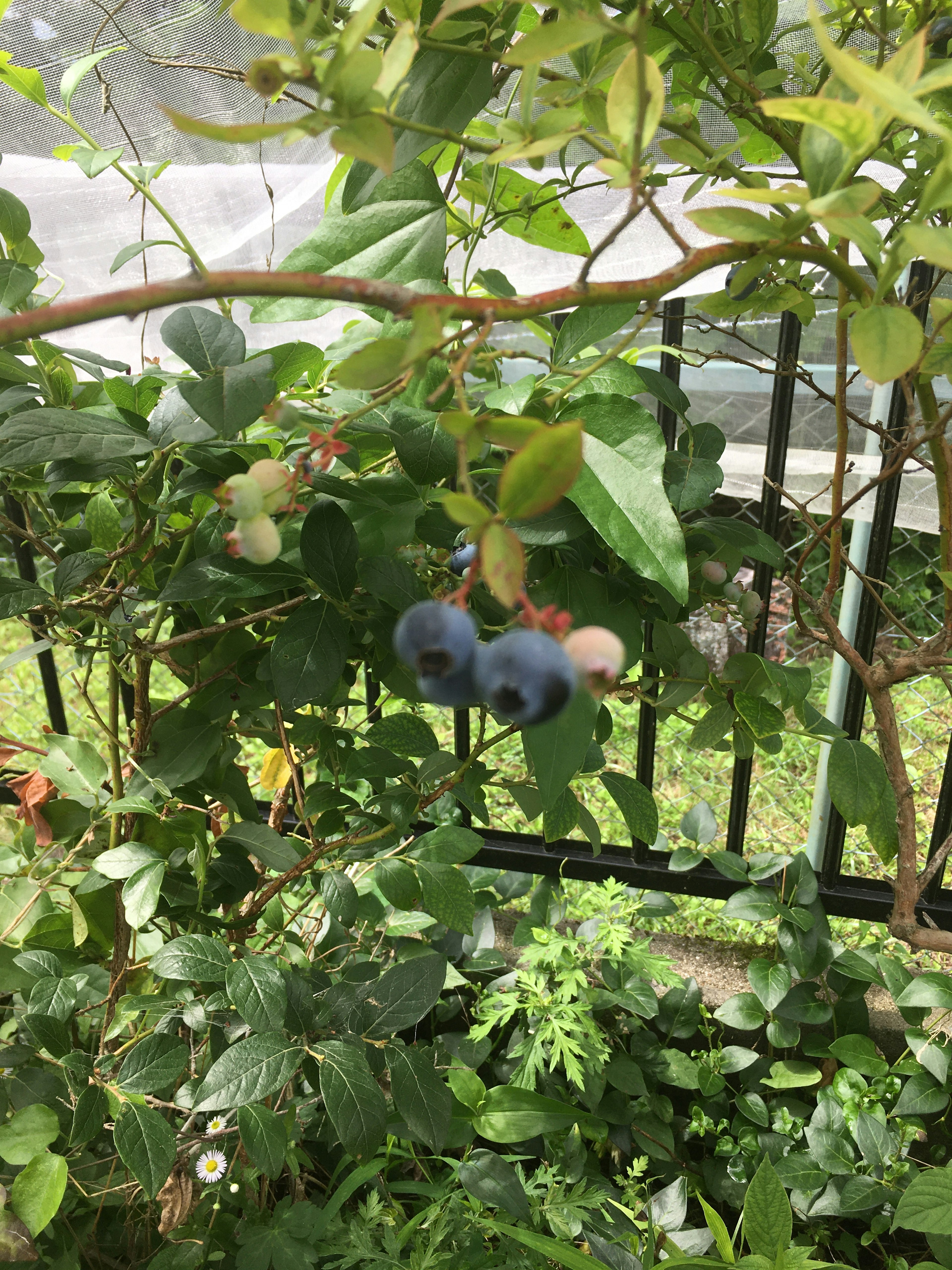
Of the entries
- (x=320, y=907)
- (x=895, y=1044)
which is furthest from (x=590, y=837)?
(x=895, y=1044)

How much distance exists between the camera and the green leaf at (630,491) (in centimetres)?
53

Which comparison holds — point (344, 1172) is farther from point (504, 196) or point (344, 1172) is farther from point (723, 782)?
point (723, 782)

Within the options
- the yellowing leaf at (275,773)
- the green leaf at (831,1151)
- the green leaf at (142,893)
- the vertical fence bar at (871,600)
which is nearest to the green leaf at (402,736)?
the green leaf at (142,893)

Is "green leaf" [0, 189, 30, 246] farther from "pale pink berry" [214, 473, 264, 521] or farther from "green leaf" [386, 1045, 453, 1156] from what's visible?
"green leaf" [386, 1045, 453, 1156]

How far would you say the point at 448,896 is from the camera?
826 millimetres

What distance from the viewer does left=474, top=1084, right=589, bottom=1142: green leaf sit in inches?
41.3

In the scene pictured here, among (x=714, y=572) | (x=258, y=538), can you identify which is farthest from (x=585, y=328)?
(x=258, y=538)

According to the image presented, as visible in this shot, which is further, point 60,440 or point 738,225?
point 60,440

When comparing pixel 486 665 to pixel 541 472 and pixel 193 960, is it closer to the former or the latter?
pixel 541 472

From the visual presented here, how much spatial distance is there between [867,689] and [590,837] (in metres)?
0.32

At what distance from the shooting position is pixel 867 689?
0.85 metres

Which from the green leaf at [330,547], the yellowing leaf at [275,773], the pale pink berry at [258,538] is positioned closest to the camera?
the pale pink berry at [258,538]

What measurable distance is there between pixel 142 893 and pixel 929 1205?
2.87 ft

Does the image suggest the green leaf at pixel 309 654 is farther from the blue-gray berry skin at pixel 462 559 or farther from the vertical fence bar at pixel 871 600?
the vertical fence bar at pixel 871 600
